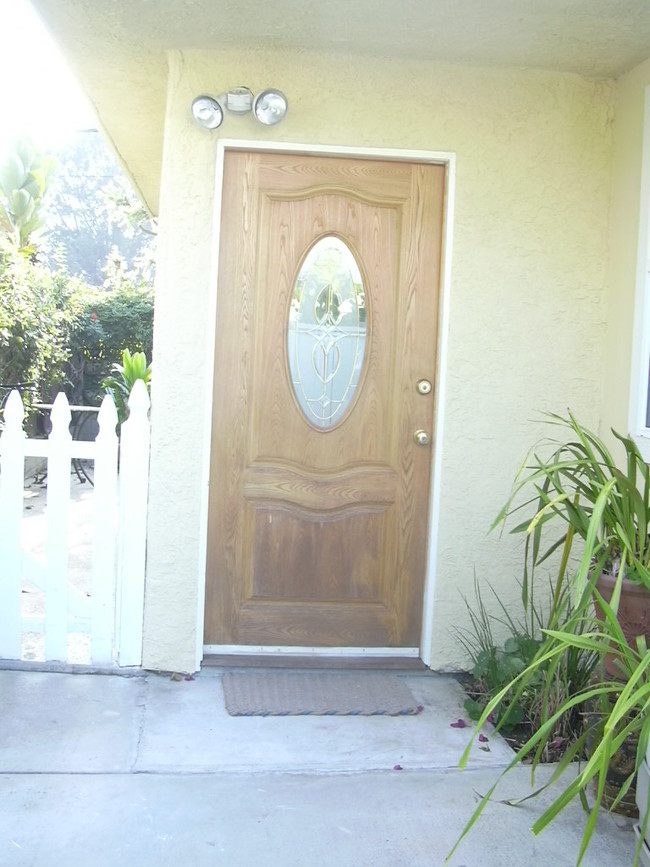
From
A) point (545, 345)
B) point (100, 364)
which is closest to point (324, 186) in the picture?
point (545, 345)

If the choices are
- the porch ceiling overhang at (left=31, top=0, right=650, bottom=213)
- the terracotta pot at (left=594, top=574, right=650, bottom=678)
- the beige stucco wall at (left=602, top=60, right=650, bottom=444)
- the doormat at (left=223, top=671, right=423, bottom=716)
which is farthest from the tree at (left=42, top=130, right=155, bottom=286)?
the terracotta pot at (left=594, top=574, right=650, bottom=678)

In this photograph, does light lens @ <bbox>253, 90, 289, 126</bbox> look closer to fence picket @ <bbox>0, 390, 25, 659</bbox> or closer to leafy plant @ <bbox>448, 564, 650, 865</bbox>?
fence picket @ <bbox>0, 390, 25, 659</bbox>

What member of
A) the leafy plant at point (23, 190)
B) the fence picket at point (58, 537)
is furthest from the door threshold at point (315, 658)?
the leafy plant at point (23, 190)

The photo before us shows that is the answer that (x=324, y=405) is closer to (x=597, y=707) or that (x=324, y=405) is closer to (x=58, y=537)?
(x=58, y=537)

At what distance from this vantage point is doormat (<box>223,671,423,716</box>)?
3.76 metres

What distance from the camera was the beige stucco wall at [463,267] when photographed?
13.4 feet

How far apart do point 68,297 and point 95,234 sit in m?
32.4

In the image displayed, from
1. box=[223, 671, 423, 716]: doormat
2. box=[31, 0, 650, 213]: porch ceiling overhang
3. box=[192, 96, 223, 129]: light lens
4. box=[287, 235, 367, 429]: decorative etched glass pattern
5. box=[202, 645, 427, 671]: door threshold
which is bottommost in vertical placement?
box=[223, 671, 423, 716]: doormat

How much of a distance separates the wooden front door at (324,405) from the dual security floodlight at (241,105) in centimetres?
25

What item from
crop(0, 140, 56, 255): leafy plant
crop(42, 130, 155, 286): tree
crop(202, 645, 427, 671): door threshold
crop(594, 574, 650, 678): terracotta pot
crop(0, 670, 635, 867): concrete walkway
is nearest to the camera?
crop(0, 670, 635, 867): concrete walkway

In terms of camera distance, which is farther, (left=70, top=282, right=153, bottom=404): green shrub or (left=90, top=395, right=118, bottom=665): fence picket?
(left=70, top=282, right=153, bottom=404): green shrub

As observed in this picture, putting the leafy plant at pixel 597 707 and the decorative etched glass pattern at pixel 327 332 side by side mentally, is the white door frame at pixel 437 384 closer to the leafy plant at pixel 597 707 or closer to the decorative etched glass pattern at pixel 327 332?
the decorative etched glass pattern at pixel 327 332

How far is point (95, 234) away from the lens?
42875 mm

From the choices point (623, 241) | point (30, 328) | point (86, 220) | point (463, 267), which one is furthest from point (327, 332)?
point (86, 220)
